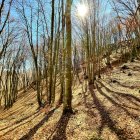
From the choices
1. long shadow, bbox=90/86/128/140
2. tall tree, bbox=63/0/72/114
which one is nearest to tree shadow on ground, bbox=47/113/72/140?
tall tree, bbox=63/0/72/114

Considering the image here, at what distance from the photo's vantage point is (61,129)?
9.99 meters

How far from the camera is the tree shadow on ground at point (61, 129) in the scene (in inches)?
364

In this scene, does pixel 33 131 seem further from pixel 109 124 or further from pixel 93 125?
pixel 109 124

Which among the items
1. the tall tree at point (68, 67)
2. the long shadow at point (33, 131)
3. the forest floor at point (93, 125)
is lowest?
the long shadow at point (33, 131)

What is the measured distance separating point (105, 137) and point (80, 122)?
2.20m

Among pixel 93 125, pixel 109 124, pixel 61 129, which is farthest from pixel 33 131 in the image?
pixel 109 124

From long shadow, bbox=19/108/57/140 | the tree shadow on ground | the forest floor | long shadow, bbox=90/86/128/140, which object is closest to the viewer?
long shadow, bbox=90/86/128/140

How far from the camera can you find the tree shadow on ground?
9248 mm

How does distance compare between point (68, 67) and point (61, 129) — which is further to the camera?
point (68, 67)

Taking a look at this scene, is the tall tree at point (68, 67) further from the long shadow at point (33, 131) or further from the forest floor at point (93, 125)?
the long shadow at point (33, 131)

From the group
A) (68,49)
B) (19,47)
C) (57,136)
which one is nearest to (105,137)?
(57,136)

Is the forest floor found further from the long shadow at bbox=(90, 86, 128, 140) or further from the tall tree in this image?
the tall tree

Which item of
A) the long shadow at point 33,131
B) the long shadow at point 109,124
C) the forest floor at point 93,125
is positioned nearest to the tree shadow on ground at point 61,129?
the forest floor at point 93,125

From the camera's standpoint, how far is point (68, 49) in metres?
11.4
